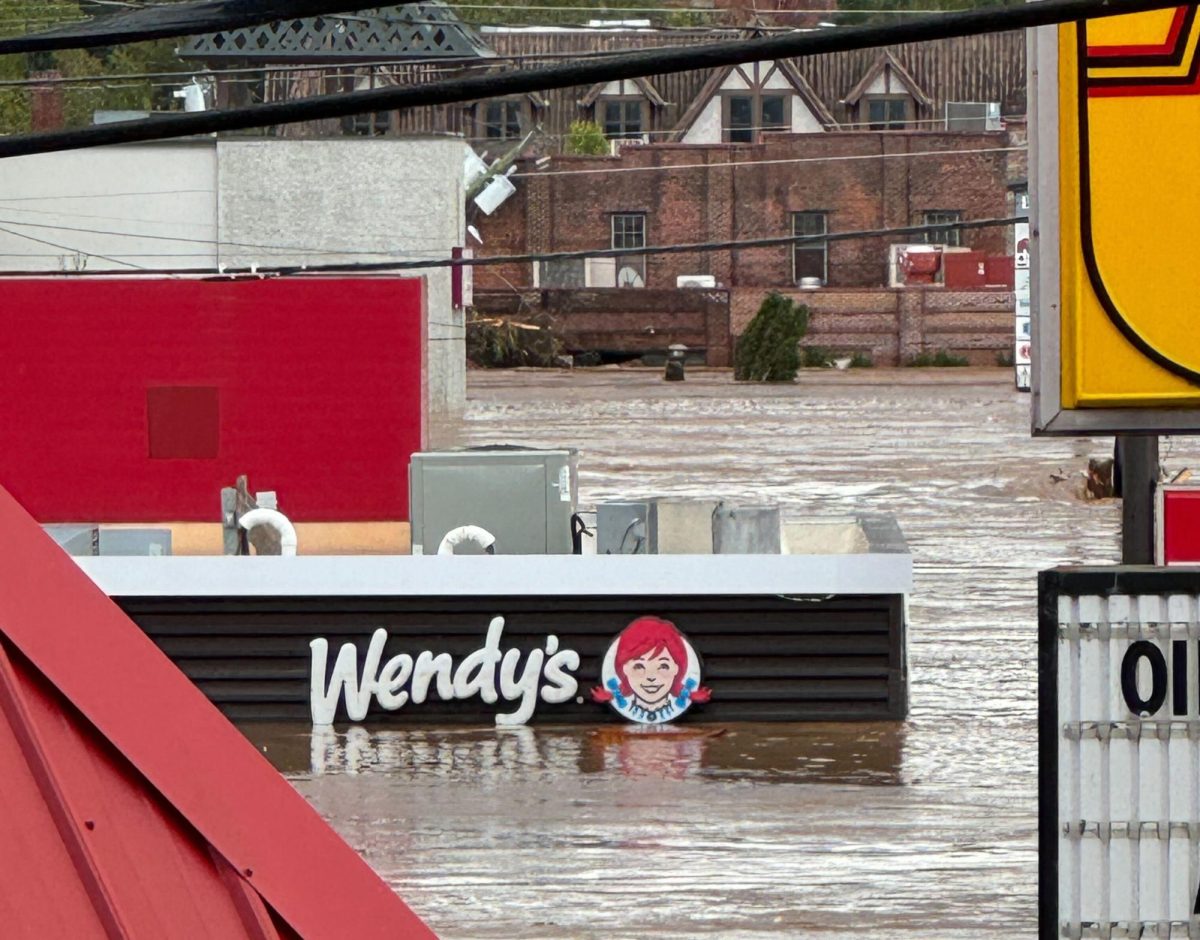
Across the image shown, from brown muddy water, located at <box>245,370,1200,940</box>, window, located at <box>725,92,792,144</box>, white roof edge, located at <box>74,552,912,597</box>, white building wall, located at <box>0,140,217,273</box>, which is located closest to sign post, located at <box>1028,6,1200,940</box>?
brown muddy water, located at <box>245,370,1200,940</box>

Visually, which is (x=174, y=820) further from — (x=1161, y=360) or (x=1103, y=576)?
(x=1161, y=360)

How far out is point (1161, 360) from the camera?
6.67 metres

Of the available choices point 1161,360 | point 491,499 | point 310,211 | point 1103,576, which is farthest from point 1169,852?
point 310,211

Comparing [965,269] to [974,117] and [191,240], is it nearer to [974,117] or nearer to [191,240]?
[974,117]

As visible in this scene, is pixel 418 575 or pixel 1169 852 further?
pixel 418 575

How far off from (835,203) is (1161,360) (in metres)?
66.1

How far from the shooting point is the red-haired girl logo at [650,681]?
14742 mm

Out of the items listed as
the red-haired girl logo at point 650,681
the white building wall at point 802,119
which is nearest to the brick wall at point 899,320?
the white building wall at point 802,119

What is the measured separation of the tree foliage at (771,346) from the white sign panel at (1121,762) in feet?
184

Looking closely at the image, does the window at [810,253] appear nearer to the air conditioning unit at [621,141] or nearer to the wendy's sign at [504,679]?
the air conditioning unit at [621,141]

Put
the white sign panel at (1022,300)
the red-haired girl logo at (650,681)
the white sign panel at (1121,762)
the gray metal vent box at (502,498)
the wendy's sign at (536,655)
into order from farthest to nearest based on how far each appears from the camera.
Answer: the white sign panel at (1022,300) → the gray metal vent box at (502,498) → the red-haired girl logo at (650,681) → the wendy's sign at (536,655) → the white sign panel at (1121,762)

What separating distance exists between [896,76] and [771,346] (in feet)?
84.2

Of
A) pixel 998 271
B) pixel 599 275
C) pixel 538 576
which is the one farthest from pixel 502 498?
pixel 599 275

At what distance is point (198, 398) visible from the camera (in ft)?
→ 64.3
